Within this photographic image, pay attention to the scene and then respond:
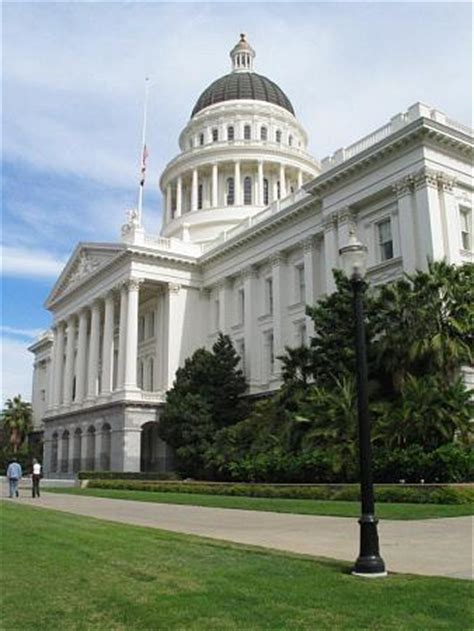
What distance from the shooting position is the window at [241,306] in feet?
175

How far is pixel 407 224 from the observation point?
35031 mm

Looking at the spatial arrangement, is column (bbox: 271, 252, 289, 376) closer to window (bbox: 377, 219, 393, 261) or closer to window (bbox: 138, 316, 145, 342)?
window (bbox: 377, 219, 393, 261)

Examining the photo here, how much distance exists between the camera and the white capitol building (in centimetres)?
3559

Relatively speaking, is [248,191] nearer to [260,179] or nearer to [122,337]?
[260,179]

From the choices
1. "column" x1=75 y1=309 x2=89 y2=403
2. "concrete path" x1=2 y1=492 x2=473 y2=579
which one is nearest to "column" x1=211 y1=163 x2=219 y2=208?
"column" x1=75 y1=309 x2=89 y2=403

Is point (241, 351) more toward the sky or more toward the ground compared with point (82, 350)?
more toward the ground

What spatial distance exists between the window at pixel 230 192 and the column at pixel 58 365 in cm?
2190

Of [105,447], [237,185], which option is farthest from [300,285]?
[237,185]

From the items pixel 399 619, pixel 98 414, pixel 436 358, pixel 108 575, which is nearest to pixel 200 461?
pixel 98 414

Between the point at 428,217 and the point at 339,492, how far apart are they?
1690 centimetres

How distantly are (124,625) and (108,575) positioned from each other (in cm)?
251

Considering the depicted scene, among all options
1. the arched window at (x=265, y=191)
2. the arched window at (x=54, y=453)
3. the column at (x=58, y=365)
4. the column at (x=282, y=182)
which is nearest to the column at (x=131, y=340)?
the arched window at (x=54, y=453)

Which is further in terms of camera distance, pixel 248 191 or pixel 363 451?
pixel 248 191

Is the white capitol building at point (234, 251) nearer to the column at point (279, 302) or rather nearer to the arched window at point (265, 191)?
the column at point (279, 302)
